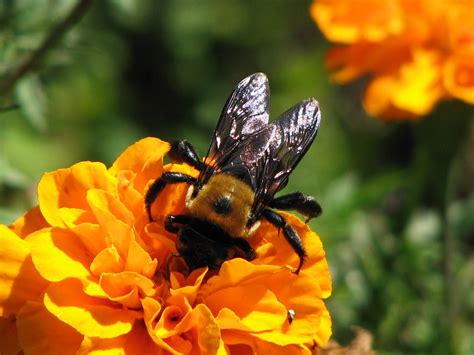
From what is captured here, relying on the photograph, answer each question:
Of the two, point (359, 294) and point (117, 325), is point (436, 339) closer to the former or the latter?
point (359, 294)

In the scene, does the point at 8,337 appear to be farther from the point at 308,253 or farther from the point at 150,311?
the point at 308,253

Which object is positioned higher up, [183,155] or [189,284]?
[183,155]

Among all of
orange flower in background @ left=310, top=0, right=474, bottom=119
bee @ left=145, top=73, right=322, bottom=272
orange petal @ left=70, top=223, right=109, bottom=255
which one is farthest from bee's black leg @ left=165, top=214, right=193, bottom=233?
orange flower in background @ left=310, top=0, right=474, bottom=119

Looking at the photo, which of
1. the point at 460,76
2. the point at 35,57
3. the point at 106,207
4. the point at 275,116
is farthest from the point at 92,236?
the point at 275,116

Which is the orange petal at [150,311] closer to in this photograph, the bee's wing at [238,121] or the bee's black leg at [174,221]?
the bee's black leg at [174,221]

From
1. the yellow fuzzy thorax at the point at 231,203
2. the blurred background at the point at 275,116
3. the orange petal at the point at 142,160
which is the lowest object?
the blurred background at the point at 275,116

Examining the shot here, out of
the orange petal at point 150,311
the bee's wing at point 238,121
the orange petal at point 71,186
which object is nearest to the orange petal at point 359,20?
the bee's wing at point 238,121
